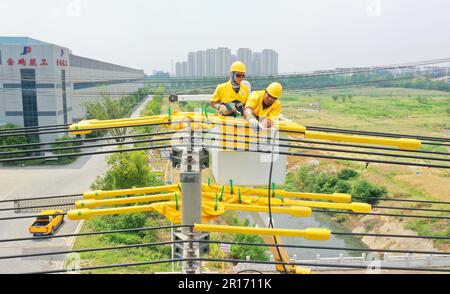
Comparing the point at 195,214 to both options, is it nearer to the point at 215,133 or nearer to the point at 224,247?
the point at 215,133

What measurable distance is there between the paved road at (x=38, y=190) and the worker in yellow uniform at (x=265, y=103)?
917cm

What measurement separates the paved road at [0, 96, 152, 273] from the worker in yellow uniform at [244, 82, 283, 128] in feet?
30.1

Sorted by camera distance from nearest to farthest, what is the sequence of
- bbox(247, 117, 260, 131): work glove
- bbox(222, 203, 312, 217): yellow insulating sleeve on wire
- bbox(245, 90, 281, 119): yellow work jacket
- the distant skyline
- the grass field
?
bbox(222, 203, 312, 217): yellow insulating sleeve on wire, bbox(247, 117, 260, 131): work glove, bbox(245, 90, 281, 119): yellow work jacket, the grass field, the distant skyline

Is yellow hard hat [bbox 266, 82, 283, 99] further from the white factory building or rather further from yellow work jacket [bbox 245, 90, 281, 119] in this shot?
the white factory building

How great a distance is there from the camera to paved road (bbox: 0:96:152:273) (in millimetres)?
11016

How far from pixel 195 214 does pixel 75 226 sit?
40.5 feet

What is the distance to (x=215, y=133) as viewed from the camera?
3.34 meters

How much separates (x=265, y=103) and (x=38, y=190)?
15444 mm

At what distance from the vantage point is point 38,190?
16469 millimetres

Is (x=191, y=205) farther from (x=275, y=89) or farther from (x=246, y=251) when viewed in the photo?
(x=246, y=251)

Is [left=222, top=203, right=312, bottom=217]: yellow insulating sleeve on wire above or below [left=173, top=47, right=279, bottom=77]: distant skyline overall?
below

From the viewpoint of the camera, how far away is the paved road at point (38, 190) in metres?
11.0

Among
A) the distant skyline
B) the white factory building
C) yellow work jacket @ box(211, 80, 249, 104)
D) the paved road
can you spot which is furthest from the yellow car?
the distant skyline
